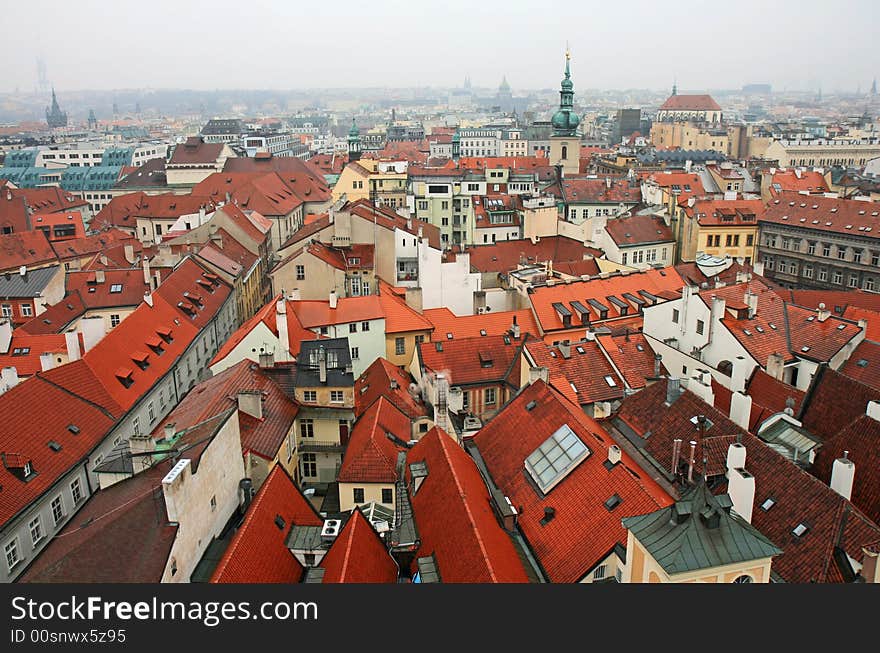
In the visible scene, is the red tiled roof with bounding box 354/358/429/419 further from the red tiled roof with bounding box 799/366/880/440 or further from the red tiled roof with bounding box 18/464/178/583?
the red tiled roof with bounding box 799/366/880/440

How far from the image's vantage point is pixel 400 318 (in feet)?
142

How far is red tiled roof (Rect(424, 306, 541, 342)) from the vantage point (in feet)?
140

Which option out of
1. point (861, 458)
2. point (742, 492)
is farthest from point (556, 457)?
point (861, 458)

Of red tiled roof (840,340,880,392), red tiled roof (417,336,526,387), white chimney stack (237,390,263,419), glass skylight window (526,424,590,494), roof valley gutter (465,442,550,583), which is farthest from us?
red tiled roof (417,336,526,387)

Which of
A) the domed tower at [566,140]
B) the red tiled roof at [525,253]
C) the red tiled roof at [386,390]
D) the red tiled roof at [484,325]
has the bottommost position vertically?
the red tiled roof at [386,390]

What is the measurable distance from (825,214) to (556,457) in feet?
162

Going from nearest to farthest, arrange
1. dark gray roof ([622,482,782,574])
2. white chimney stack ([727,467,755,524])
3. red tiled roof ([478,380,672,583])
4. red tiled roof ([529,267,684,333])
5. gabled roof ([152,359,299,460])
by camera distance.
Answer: dark gray roof ([622,482,782,574]), red tiled roof ([478,380,672,583]), white chimney stack ([727,467,755,524]), gabled roof ([152,359,299,460]), red tiled roof ([529,267,684,333])

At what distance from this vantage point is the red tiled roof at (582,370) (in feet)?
110

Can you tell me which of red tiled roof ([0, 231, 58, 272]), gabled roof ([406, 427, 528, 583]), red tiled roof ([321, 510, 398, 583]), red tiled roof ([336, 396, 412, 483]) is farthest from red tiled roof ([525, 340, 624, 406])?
red tiled roof ([0, 231, 58, 272])

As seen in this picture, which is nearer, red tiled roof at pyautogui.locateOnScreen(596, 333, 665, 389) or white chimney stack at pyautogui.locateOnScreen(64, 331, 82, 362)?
red tiled roof at pyautogui.locateOnScreen(596, 333, 665, 389)

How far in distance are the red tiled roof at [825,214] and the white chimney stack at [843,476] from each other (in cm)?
4190

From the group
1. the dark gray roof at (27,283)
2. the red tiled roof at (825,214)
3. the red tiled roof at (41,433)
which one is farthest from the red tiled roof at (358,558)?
the red tiled roof at (825,214)

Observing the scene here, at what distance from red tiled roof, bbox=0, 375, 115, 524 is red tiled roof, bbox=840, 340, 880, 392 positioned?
108 ft

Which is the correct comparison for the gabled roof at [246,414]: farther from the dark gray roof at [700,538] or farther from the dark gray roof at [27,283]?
the dark gray roof at [27,283]
